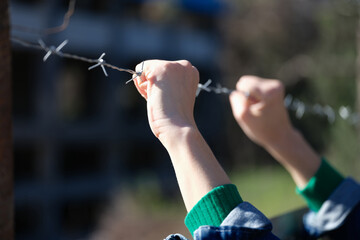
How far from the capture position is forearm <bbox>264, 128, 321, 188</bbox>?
1.03 meters

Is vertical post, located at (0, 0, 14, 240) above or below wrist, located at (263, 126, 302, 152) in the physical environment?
above

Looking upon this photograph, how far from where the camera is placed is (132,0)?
8680 millimetres

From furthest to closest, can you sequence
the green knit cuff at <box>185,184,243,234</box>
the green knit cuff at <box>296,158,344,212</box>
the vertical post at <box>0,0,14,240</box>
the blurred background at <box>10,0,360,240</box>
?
the blurred background at <box>10,0,360,240</box>
the green knit cuff at <box>296,158,344,212</box>
the vertical post at <box>0,0,14,240</box>
the green knit cuff at <box>185,184,243,234</box>

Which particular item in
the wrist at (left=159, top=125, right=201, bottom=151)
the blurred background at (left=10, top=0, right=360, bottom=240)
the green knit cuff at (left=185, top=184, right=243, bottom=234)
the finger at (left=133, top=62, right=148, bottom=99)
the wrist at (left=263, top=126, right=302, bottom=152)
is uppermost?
the blurred background at (left=10, top=0, right=360, bottom=240)

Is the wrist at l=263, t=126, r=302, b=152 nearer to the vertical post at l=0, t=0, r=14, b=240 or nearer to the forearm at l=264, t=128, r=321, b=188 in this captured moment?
the forearm at l=264, t=128, r=321, b=188

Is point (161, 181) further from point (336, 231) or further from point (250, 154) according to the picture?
point (336, 231)

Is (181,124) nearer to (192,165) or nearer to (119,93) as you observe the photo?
(192,165)

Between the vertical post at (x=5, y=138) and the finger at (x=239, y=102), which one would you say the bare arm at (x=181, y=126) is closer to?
the vertical post at (x=5, y=138)

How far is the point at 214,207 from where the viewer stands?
65cm

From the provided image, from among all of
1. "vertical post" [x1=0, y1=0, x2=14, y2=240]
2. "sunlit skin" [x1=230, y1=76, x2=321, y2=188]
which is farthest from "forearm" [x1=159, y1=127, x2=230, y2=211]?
"sunlit skin" [x1=230, y1=76, x2=321, y2=188]

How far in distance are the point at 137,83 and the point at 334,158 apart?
3.92m

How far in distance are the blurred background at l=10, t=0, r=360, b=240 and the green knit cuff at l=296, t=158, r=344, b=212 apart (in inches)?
205

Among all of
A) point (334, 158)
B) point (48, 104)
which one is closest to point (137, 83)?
point (334, 158)

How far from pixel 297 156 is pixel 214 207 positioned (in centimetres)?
43
